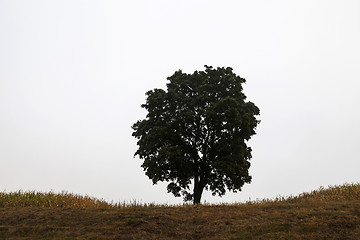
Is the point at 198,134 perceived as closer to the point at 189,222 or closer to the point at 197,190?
the point at 197,190

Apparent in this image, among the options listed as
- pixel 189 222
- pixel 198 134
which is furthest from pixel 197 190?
pixel 189 222

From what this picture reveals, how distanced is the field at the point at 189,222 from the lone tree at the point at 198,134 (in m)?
6.09

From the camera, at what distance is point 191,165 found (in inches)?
1015

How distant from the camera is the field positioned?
1249 cm

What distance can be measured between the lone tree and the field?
6091 millimetres

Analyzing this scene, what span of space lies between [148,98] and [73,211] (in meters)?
13.5

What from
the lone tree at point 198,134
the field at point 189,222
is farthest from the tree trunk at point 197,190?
the field at point 189,222

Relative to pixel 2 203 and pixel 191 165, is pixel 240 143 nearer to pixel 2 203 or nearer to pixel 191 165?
pixel 191 165

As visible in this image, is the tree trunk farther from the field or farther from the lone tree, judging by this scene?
the field

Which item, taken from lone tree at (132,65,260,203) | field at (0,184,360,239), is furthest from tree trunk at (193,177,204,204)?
field at (0,184,360,239)

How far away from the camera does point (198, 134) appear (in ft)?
87.1

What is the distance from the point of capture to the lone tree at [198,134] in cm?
2464

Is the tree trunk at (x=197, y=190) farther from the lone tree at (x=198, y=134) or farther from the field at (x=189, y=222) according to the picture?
the field at (x=189, y=222)

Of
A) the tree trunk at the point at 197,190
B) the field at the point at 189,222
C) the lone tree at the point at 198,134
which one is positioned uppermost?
the lone tree at the point at 198,134
